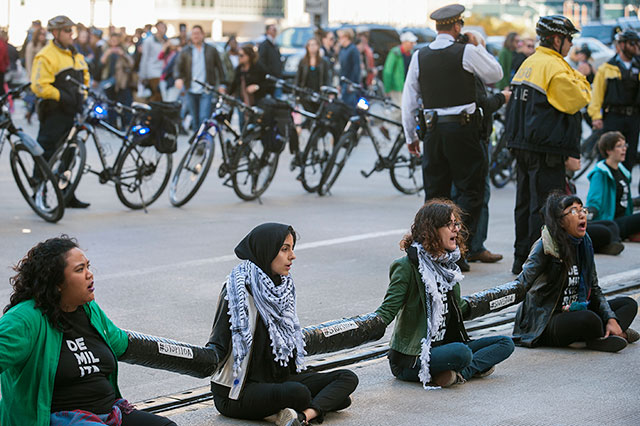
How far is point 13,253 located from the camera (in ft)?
31.4

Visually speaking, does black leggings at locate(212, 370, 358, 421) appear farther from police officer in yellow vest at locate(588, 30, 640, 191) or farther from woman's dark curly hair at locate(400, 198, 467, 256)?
police officer in yellow vest at locate(588, 30, 640, 191)

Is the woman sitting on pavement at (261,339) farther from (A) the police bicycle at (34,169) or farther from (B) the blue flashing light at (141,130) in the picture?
(B) the blue flashing light at (141,130)

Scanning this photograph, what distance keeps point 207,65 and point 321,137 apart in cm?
673

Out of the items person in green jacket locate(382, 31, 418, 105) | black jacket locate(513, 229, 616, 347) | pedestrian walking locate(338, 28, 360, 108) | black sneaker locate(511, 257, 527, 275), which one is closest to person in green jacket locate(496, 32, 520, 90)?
person in green jacket locate(382, 31, 418, 105)

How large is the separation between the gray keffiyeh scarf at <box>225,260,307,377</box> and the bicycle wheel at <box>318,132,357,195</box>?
8108 millimetres

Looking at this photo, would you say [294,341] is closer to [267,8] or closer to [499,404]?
[499,404]

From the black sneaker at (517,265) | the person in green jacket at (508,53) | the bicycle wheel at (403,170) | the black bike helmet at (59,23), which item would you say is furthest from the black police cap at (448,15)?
the person in green jacket at (508,53)

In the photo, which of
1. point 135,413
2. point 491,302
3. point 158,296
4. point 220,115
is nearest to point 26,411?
point 135,413

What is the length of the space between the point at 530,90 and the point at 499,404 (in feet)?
12.2

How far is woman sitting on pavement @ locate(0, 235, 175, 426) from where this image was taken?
433cm

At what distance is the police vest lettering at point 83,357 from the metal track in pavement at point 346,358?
1.06 meters

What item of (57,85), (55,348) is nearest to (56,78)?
(57,85)

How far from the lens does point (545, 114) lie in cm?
874

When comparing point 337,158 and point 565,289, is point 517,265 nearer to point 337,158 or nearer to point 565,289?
point 565,289
